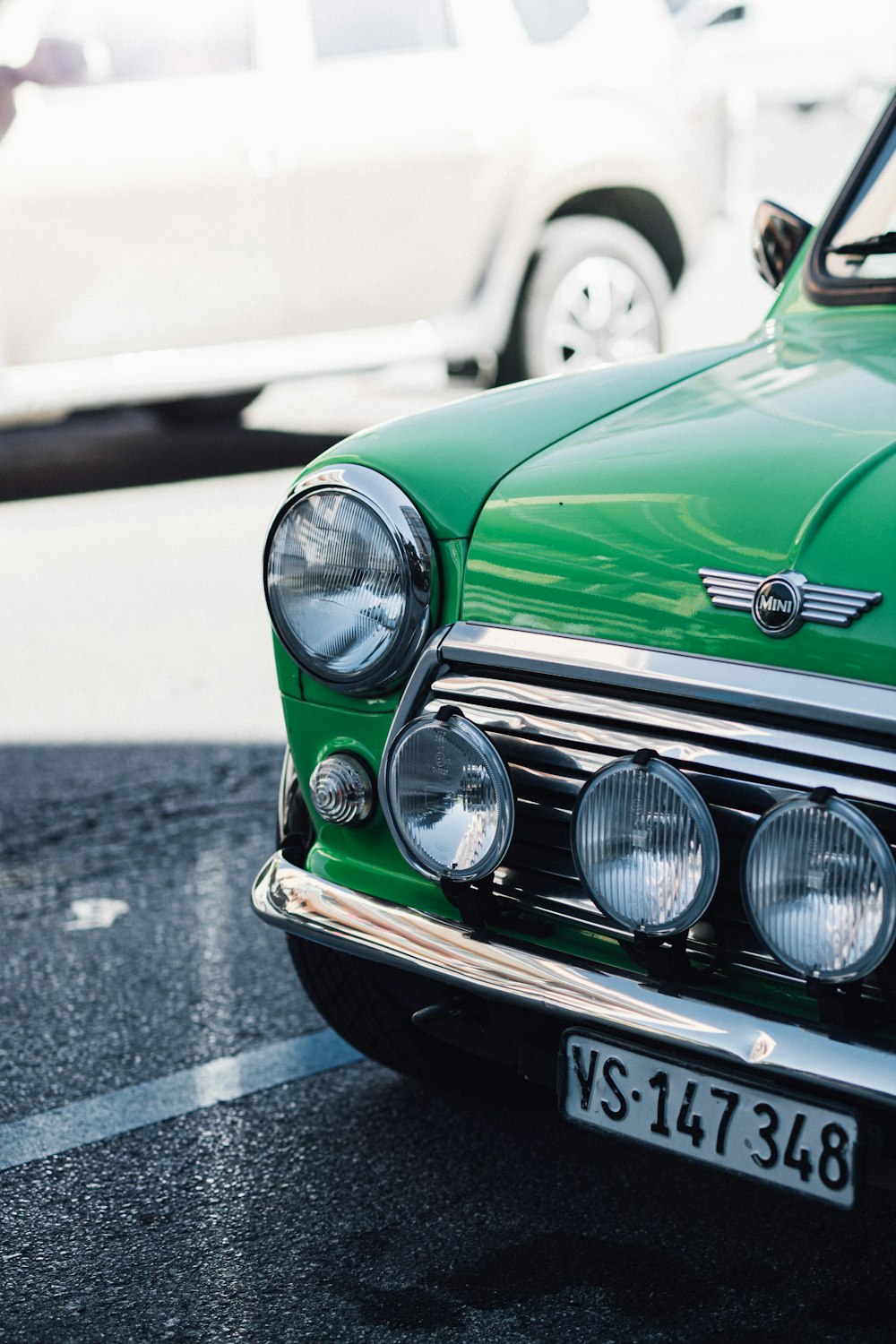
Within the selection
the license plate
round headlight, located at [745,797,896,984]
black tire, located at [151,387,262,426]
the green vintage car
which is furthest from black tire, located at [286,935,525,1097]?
black tire, located at [151,387,262,426]

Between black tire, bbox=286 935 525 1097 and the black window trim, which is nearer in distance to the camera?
black tire, bbox=286 935 525 1097

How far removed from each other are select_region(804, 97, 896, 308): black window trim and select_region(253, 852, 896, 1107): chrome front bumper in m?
1.31

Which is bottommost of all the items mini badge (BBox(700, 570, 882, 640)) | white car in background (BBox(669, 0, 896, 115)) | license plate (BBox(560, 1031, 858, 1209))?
license plate (BBox(560, 1031, 858, 1209))

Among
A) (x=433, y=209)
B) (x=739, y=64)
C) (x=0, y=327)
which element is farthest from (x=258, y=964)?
(x=739, y=64)

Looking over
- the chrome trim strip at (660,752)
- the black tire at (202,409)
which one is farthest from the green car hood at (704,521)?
the black tire at (202,409)

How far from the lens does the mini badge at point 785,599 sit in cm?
185

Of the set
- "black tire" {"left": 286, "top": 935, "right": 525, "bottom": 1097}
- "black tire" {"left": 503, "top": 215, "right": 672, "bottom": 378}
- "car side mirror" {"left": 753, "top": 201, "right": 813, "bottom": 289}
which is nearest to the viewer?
"black tire" {"left": 286, "top": 935, "right": 525, "bottom": 1097}

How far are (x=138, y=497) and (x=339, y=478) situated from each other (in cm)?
485

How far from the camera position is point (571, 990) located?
6.64 ft

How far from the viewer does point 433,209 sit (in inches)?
272

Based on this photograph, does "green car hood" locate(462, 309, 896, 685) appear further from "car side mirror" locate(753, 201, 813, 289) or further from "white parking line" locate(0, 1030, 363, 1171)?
"white parking line" locate(0, 1030, 363, 1171)

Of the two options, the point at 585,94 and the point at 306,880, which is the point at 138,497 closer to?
the point at 585,94

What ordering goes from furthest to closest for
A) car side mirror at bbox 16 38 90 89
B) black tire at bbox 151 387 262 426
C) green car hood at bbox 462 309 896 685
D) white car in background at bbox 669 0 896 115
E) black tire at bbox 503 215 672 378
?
1. white car in background at bbox 669 0 896 115
2. black tire at bbox 151 387 262 426
3. black tire at bbox 503 215 672 378
4. car side mirror at bbox 16 38 90 89
5. green car hood at bbox 462 309 896 685

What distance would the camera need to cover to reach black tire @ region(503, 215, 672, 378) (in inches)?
283
